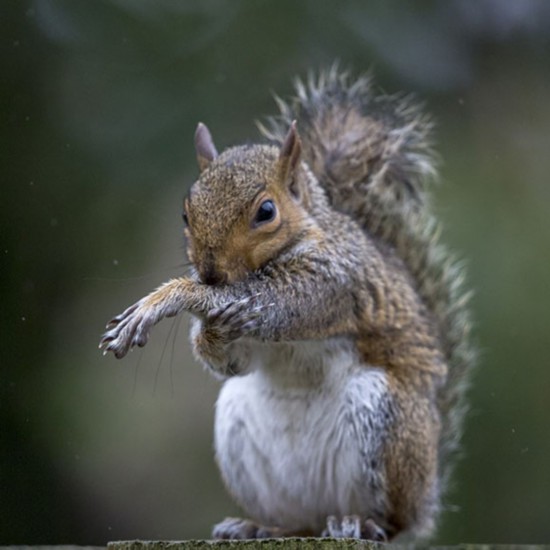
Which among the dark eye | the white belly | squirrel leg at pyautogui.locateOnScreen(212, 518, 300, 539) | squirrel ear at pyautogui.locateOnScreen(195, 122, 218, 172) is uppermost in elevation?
squirrel ear at pyautogui.locateOnScreen(195, 122, 218, 172)

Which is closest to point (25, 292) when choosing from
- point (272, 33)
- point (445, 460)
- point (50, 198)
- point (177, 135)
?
point (50, 198)

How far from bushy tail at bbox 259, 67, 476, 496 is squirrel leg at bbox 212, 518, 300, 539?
0.49 m

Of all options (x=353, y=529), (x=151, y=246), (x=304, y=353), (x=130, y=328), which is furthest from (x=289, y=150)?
(x=151, y=246)

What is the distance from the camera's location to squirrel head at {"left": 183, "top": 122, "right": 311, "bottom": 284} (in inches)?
89.0

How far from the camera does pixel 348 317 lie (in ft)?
8.37

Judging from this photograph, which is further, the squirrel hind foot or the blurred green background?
the blurred green background

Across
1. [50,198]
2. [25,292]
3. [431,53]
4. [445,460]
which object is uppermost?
[431,53]

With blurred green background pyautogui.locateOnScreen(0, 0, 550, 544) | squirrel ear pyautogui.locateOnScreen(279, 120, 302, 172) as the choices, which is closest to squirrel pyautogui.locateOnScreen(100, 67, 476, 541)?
squirrel ear pyautogui.locateOnScreen(279, 120, 302, 172)

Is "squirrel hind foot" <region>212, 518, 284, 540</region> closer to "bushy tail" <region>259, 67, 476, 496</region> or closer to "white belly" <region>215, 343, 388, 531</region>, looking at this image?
"white belly" <region>215, 343, 388, 531</region>

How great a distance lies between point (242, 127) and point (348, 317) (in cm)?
192

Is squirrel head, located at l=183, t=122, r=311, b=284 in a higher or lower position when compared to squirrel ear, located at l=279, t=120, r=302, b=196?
lower

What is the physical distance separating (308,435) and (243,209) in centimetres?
49

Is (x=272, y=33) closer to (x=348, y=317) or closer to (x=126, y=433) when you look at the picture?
(x=126, y=433)

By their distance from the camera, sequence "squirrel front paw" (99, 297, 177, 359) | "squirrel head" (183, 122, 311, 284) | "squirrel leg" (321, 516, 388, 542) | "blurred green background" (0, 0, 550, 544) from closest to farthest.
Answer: "squirrel front paw" (99, 297, 177, 359)
"squirrel head" (183, 122, 311, 284)
"squirrel leg" (321, 516, 388, 542)
"blurred green background" (0, 0, 550, 544)
